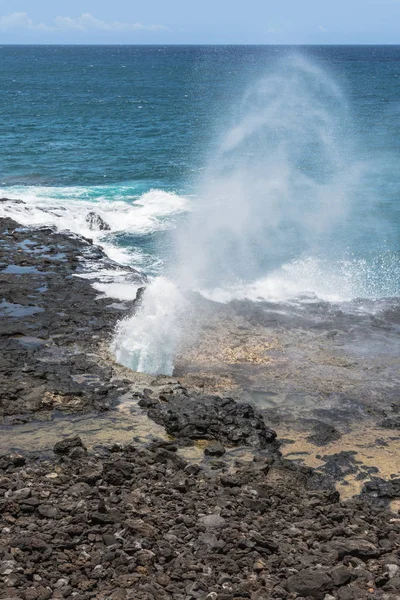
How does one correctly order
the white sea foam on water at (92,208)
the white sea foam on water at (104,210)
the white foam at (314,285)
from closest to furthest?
the white foam at (314,285)
the white sea foam on water at (104,210)
the white sea foam on water at (92,208)

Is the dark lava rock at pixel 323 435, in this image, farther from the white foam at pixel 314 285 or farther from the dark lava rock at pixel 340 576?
the white foam at pixel 314 285

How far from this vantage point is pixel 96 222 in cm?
3272

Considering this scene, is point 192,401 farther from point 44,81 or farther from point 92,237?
point 44,81

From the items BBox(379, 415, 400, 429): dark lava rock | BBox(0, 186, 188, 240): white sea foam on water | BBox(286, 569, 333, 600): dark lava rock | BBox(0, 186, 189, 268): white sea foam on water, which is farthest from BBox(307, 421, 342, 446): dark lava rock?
BBox(0, 186, 188, 240): white sea foam on water

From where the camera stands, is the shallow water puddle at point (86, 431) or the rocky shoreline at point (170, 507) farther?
the shallow water puddle at point (86, 431)

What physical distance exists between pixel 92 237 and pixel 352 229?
434 inches

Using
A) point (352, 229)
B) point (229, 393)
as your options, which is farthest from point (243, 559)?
point (352, 229)

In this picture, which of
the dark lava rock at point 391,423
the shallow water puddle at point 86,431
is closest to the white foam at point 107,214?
the shallow water puddle at point 86,431

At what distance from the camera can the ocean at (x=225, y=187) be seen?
27.8 m

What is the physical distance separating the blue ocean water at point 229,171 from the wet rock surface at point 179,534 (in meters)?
13.0

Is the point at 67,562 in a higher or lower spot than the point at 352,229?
lower

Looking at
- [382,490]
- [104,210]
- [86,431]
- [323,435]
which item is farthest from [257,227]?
[382,490]

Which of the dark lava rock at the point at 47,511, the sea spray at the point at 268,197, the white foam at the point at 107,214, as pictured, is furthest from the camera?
the sea spray at the point at 268,197

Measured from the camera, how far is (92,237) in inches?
1237
